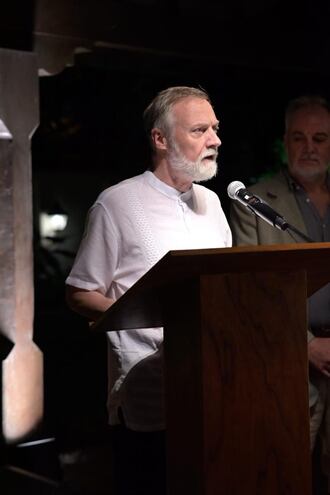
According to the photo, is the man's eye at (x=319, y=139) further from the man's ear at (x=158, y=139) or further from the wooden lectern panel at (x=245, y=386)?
the wooden lectern panel at (x=245, y=386)

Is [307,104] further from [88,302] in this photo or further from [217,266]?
[217,266]

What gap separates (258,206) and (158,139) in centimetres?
64

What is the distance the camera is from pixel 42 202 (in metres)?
13.7

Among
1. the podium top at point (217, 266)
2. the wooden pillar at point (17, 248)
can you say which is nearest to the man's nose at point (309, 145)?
the podium top at point (217, 266)

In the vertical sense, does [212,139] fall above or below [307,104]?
below

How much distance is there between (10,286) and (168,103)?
8.05ft

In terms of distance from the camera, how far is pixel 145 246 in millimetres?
2549

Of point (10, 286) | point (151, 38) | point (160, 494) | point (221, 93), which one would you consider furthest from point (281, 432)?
point (221, 93)

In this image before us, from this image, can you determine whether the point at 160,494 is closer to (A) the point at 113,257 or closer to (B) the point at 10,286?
(A) the point at 113,257

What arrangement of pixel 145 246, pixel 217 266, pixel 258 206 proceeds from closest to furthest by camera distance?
pixel 217 266
pixel 258 206
pixel 145 246

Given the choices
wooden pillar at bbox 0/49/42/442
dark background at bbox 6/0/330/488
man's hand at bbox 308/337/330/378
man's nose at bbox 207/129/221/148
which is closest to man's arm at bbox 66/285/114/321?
man's nose at bbox 207/129/221/148

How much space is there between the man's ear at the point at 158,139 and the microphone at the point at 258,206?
0.46m

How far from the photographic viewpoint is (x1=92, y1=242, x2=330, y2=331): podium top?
62.2 inches

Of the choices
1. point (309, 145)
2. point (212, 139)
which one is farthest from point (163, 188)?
point (309, 145)
